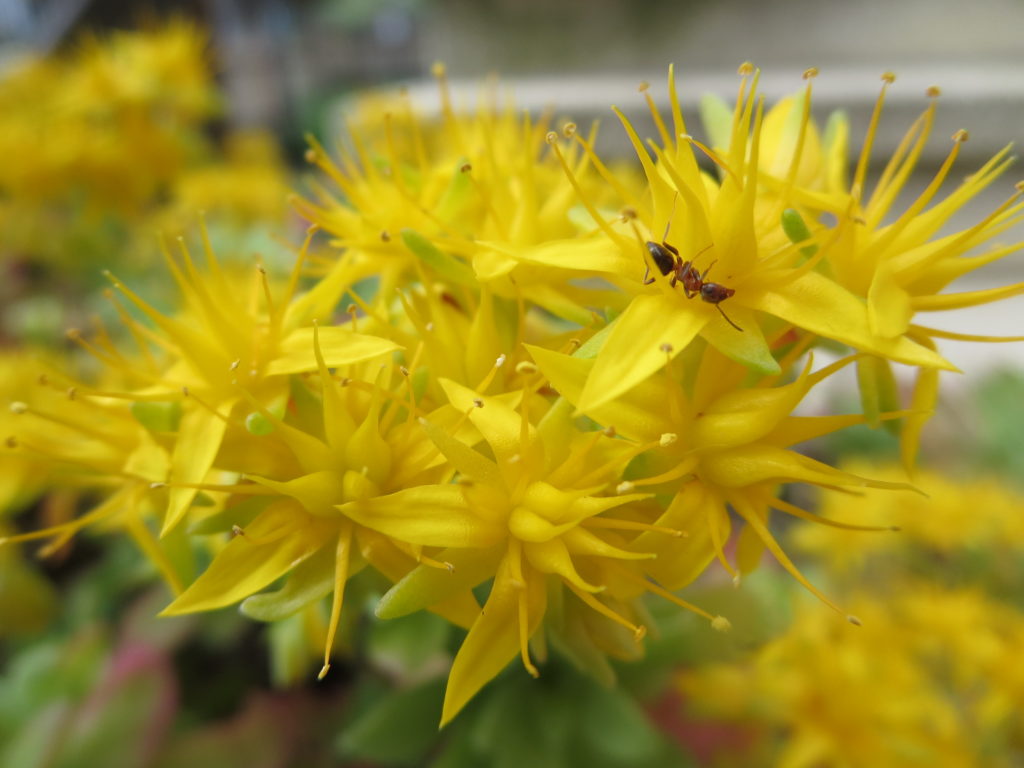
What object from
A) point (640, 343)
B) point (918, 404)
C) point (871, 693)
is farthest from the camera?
point (871, 693)

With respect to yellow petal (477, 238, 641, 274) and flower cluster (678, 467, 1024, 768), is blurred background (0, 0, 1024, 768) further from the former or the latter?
yellow petal (477, 238, 641, 274)

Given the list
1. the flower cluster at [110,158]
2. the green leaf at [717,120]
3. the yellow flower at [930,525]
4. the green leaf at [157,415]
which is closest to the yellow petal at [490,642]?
the green leaf at [157,415]

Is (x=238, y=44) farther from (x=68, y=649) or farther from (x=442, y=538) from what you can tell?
(x=442, y=538)

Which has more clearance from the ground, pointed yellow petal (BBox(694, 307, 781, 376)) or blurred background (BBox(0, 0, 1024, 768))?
pointed yellow petal (BBox(694, 307, 781, 376))

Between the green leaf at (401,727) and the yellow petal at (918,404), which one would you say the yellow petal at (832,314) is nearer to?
the yellow petal at (918,404)

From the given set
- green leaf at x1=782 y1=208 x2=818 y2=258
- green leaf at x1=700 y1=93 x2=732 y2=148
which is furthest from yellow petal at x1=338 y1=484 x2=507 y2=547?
green leaf at x1=700 y1=93 x2=732 y2=148

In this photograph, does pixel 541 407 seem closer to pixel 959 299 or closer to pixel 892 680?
pixel 959 299

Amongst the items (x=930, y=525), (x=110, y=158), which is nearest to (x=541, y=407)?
(x=930, y=525)
